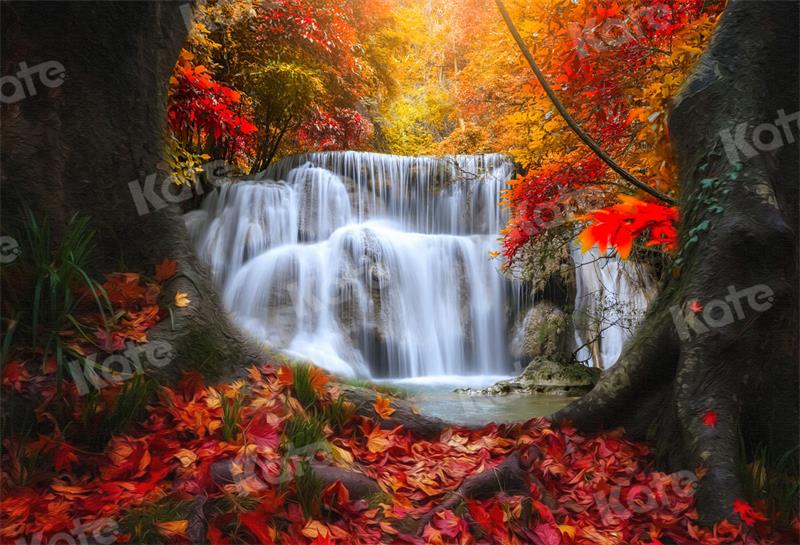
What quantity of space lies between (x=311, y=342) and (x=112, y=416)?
23.3 ft

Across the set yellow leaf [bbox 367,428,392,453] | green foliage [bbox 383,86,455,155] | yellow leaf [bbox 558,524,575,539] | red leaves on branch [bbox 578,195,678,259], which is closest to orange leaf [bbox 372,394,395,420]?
yellow leaf [bbox 367,428,392,453]

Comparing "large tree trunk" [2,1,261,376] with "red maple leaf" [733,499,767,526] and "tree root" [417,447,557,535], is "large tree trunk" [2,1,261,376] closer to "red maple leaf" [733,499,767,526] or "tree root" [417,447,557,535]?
"tree root" [417,447,557,535]

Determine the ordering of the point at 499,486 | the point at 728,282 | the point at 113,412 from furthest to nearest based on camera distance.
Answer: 1. the point at 728,282
2. the point at 499,486
3. the point at 113,412

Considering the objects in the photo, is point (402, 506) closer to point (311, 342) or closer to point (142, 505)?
point (142, 505)

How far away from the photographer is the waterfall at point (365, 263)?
390 inches

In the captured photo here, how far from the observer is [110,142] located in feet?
9.53

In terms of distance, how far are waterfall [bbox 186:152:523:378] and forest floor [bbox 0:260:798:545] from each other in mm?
6030

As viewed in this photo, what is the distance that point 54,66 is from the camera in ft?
8.95

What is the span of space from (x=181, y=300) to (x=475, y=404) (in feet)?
15.7

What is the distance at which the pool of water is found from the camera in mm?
5961

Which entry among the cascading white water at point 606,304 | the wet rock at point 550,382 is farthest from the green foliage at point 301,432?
the cascading white water at point 606,304

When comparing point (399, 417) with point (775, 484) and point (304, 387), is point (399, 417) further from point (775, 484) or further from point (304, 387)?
point (775, 484)

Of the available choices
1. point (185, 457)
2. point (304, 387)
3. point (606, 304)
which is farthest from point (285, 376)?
point (606, 304)

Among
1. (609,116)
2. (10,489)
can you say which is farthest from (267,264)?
(10,489)
